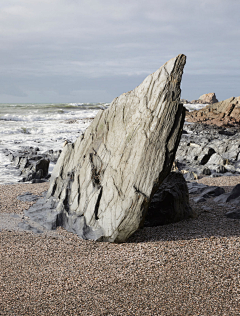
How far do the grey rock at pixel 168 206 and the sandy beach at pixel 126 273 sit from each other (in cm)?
30

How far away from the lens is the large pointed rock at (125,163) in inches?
170

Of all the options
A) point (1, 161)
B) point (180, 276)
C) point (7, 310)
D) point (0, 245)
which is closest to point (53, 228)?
point (0, 245)

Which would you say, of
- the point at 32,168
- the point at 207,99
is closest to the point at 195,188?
the point at 32,168

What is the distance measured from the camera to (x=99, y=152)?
5.38 meters

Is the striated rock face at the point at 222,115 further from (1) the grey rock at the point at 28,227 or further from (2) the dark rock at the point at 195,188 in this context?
(1) the grey rock at the point at 28,227

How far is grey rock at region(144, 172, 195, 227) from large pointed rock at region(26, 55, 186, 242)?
3.19 feet

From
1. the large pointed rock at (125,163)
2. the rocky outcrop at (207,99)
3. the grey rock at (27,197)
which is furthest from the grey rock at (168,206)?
the rocky outcrop at (207,99)

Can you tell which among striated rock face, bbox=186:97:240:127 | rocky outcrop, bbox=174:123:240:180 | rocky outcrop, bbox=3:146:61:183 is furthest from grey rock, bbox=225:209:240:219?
striated rock face, bbox=186:97:240:127

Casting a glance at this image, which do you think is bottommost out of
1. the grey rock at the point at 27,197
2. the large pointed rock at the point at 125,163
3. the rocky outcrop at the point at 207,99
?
the grey rock at the point at 27,197

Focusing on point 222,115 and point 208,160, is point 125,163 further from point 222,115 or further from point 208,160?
point 222,115

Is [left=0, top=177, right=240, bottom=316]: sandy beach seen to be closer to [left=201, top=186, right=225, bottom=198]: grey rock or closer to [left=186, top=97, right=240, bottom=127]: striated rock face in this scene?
[left=201, top=186, right=225, bottom=198]: grey rock

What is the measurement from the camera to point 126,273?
140 inches

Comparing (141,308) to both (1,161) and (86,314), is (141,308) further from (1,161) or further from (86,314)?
(1,161)

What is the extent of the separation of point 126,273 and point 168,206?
2.06 metres
